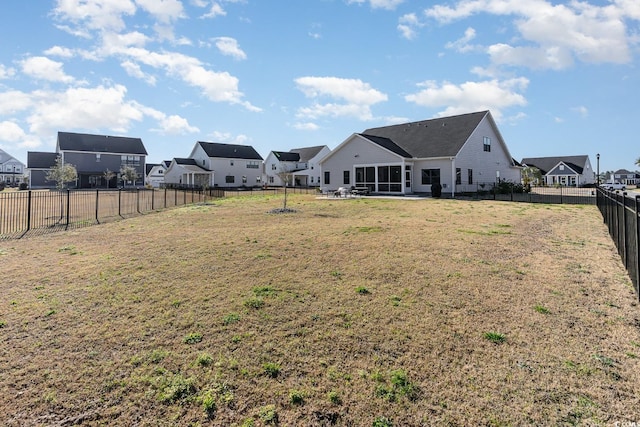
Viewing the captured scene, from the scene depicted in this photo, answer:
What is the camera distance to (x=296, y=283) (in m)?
6.14

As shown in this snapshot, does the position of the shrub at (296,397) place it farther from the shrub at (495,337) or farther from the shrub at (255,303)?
the shrub at (495,337)

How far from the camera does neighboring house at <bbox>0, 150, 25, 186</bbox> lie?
84188 millimetres

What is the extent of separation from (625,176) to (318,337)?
415ft

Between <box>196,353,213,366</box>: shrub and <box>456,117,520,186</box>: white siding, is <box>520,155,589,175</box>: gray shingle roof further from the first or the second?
<box>196,353,213,366</box>: shrub

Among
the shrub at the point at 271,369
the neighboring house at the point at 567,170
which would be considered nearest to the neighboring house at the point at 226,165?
the neighboring house at the point at 567,170

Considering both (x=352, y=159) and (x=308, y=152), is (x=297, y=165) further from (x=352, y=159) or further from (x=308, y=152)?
(x=352, y=159)

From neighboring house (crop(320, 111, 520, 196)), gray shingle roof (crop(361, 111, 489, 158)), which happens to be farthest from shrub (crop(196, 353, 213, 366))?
gray shingle roof (crop(361, 111, 489, 158))

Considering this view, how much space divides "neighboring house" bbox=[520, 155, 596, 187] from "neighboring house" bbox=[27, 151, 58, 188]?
81865mm

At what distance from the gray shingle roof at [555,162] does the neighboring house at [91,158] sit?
73.1m

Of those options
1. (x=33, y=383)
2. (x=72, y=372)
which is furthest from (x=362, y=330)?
(x=33, y=383)

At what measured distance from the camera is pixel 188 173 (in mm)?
58156

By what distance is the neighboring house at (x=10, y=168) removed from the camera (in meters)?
84.2

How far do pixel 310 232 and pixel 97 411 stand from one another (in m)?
8.02

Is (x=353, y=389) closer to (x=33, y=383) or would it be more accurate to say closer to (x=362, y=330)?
(x=362, y=330)
